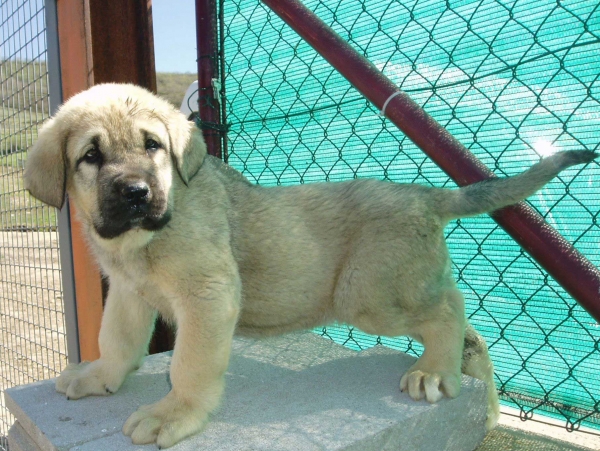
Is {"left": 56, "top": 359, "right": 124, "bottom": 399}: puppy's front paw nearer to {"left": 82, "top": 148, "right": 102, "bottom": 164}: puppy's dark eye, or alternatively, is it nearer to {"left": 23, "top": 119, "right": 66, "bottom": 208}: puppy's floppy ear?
{"left": 23, "top": 119, "right": 66, "bottom": 208}: puppy's floppy ear

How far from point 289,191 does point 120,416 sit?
1.31 metres

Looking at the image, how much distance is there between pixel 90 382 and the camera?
2.50 m

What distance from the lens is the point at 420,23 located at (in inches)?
108

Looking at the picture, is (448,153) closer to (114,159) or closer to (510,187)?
(510,187)

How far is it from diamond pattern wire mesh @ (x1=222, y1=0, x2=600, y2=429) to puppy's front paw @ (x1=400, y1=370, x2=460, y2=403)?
18.1 inches

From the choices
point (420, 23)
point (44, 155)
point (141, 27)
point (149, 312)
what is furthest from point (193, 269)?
point (141, 27)

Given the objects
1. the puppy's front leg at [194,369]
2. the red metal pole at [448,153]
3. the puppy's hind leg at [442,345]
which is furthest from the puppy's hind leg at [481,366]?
the puppy's front leg at [194,369]

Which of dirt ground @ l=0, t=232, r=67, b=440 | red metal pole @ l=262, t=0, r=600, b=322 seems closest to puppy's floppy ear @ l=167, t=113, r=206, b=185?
red metal pole @ l=262, t=0, r=600, b=322

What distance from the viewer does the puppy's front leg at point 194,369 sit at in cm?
203

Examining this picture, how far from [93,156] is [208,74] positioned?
167 centimetres

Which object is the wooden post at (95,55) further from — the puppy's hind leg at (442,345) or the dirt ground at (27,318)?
the puppy's hind leg at (442,345)

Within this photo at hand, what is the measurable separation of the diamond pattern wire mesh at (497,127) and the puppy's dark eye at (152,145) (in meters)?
1.20

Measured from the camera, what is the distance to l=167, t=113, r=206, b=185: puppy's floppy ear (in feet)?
7.86

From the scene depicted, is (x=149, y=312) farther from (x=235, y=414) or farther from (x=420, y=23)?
(x=420, y=23)
